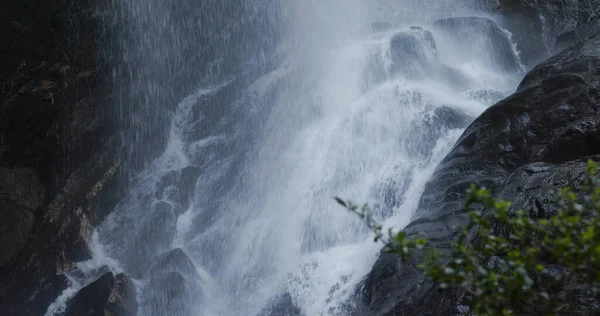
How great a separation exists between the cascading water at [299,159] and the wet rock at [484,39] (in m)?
0.06

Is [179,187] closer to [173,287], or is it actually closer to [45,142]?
[45,142]

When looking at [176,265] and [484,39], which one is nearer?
[176,265]

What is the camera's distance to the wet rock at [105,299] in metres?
14.8

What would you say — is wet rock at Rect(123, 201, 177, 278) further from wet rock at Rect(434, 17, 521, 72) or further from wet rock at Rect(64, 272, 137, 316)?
wet rock at Rect(434, 17, 521, 72)

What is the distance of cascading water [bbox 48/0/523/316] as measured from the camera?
13.5m

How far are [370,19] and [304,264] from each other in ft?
59.1

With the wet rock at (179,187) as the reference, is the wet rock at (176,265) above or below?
below

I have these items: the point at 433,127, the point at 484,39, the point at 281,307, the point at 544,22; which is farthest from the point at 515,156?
the point at 544,22

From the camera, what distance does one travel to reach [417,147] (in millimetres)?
15227

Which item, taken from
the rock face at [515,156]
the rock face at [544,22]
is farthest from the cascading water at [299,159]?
the rock face at [515,156]

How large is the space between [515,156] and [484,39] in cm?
1244

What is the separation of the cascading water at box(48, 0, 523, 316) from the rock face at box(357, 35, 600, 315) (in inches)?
58.7

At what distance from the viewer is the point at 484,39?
20891mm

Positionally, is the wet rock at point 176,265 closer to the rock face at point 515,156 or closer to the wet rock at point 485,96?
the rock face at point 515,156
